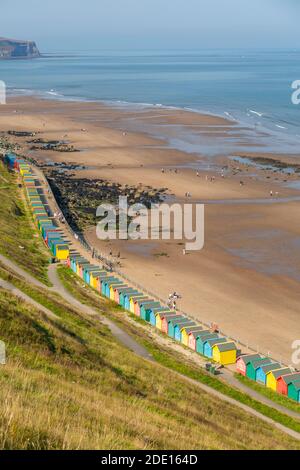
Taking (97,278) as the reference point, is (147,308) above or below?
below

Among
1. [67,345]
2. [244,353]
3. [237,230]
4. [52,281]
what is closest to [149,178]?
[237,230]

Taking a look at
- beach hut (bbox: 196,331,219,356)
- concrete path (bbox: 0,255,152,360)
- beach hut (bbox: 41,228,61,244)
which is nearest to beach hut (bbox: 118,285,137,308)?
concrete path (bbox: 0,255,152,360)

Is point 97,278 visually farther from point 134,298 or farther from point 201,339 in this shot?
point 201,339

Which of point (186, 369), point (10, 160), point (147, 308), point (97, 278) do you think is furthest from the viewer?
point (10, 160)

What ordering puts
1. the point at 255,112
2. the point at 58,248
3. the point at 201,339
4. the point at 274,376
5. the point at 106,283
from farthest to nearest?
the point at 255,112 < the point at 58,248 < the point at 106,283 < the point at 201,339 < the point at 274,376

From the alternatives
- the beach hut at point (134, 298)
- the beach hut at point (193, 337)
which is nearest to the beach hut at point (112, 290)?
the beach hut at point (134, 298)

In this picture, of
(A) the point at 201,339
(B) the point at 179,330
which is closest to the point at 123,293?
(B) the point at 179,330

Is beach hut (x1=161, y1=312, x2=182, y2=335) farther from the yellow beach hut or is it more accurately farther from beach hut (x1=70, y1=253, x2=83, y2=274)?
beach hut (x1=70, y1=253, x2=83, y2=274)
